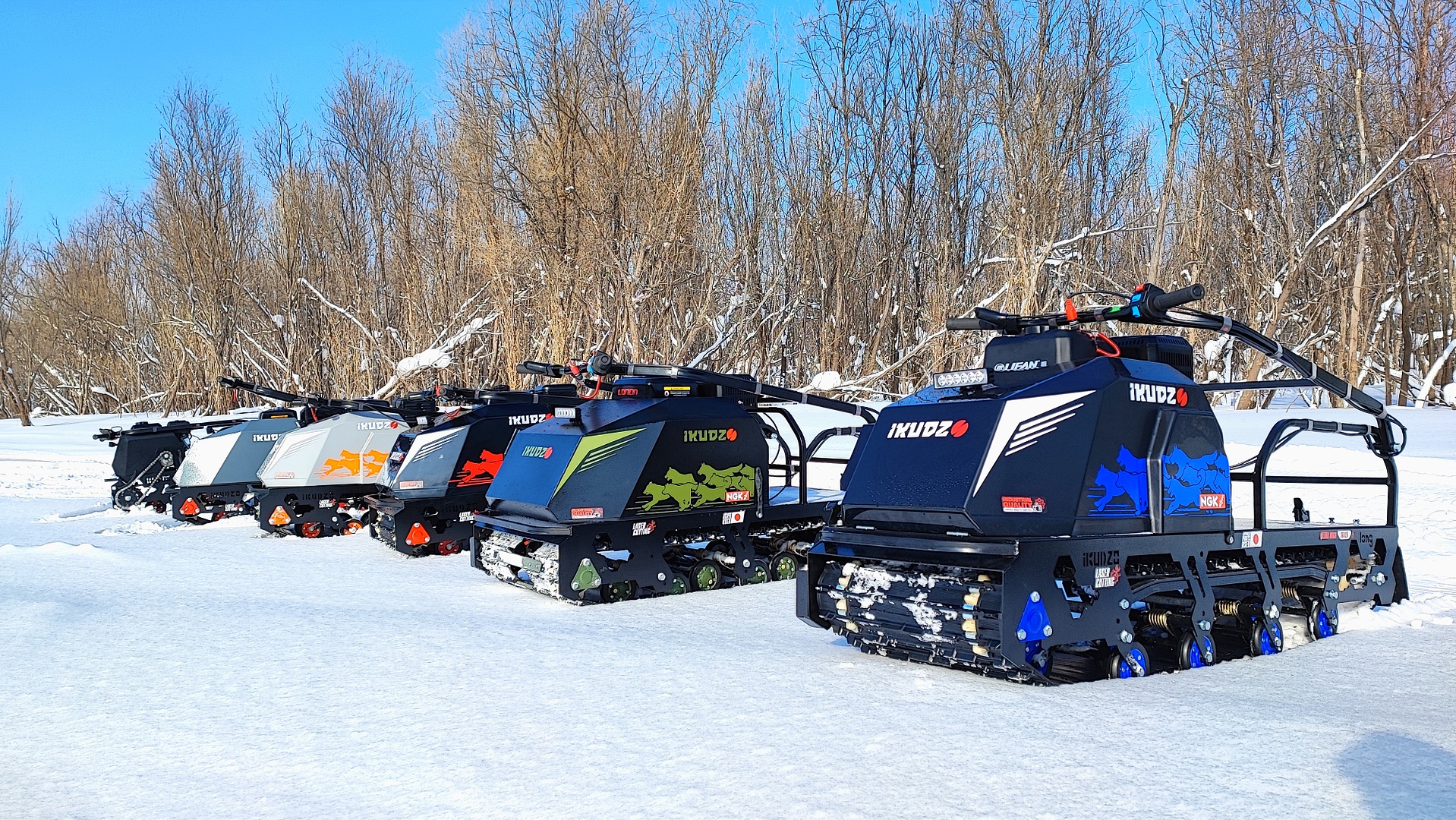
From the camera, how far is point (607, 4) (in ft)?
69.1

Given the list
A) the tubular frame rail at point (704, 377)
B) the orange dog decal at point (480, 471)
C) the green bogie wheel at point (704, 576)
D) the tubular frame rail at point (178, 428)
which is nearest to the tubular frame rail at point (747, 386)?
the tubular frame rail at point (704, 377)

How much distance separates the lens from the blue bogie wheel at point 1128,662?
532 cm

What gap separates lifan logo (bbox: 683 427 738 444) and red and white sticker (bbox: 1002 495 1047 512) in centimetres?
342

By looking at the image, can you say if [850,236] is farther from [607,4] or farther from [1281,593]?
[1281,593]

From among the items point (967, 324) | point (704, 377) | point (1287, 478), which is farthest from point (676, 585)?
point (1287, 478)

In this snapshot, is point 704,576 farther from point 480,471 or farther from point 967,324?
Result: point 480,471

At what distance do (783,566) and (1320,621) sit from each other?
3.80 m

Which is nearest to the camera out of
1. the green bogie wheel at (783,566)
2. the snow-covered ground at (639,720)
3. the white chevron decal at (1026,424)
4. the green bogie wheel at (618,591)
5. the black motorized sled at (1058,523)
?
the snow-covered ground at (639,720)

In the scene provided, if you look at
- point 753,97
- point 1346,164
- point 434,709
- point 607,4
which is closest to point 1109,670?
point 434,709

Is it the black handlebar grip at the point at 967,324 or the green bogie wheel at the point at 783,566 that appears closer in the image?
the black handlebar grip at the point at 967,324

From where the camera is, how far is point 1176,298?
17.4ft

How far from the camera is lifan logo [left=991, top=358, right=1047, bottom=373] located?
566 centimetres

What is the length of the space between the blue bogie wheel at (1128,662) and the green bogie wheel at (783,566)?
3.67 meters

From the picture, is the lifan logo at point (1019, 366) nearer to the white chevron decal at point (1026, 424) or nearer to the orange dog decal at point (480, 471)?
the white chevron decal at point (1026, 424)
